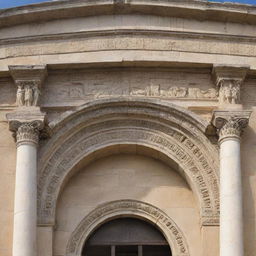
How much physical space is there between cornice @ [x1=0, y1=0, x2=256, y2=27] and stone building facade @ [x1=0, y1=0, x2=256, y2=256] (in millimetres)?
25

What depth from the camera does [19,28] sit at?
2295cm

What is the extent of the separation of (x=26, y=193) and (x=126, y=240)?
240 centimetres

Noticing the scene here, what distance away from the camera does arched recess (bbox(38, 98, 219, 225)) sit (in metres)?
21.7

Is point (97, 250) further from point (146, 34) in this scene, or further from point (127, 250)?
point (146, 34)

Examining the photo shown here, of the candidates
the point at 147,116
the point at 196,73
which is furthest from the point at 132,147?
the point at 196,73

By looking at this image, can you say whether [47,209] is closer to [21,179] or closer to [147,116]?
[21,179]

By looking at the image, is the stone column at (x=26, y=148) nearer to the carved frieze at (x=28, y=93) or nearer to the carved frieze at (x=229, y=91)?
the carved frieze at (x=28, y=93)

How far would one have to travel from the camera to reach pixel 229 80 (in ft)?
72.7

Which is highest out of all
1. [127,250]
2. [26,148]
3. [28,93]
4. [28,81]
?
[28,81]

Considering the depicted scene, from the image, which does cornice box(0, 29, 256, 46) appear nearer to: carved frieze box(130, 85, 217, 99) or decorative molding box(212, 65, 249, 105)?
decorative molding box(212, 65, 249, 105)

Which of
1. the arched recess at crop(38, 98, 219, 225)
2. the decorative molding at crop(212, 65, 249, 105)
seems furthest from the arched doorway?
the decorative molding at crop(212, 65, 249, 105)

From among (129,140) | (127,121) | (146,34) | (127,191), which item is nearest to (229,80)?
(146,34)

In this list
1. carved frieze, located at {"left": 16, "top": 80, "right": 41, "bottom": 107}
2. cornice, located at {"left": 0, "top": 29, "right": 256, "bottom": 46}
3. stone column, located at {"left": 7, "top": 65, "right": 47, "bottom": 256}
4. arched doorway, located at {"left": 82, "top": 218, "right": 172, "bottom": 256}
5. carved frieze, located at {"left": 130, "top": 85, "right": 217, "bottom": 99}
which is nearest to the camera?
stone column, located at {"left": 7, "top": 65, "right": 47, "bottom": 256}

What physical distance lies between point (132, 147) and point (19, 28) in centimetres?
363
